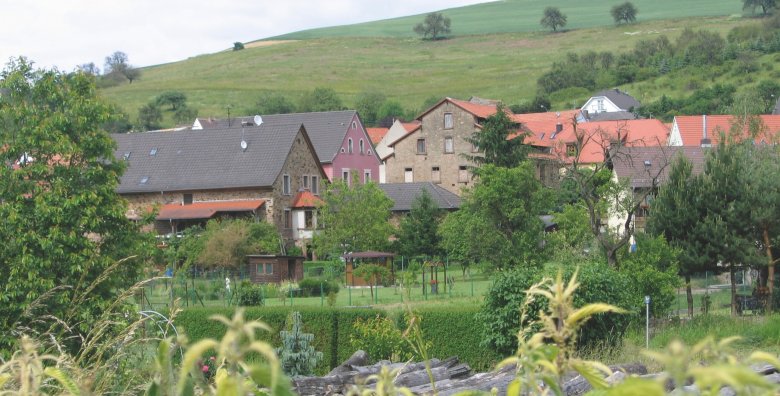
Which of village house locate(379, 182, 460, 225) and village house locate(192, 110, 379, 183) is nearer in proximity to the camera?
village house locate(379, 182, 460, 225)

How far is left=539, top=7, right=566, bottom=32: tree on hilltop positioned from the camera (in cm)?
16350

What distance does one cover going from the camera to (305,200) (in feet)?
177

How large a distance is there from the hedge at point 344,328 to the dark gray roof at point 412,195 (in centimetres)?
3199

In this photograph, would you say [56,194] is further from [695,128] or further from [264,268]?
[695,128]

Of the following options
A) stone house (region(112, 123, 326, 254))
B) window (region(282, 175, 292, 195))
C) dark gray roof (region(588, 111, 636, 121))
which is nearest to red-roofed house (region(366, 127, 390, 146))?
dark gray roof (region(588, 111, 636, 121))

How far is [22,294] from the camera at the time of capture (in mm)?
19141

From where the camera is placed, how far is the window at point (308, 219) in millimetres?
53969

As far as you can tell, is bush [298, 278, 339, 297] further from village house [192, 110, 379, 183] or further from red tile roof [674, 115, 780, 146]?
red tile roof [674, 115, 780, 146]

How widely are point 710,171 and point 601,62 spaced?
340 feet

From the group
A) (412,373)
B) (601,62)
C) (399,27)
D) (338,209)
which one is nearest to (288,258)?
(338,209)

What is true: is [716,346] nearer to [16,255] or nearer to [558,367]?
[558,367]

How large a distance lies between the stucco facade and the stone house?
36.9 feet

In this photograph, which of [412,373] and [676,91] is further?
[676,91]

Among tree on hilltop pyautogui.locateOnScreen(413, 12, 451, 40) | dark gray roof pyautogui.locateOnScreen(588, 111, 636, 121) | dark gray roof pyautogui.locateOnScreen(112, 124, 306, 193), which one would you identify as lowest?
dark gray roof pyautogui.locateOnScreen(112, 124, 306, 193)
